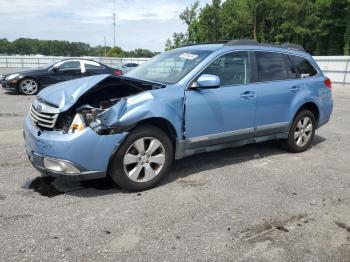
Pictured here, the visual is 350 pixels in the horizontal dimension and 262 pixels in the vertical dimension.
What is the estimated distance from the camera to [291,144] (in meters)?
5.91

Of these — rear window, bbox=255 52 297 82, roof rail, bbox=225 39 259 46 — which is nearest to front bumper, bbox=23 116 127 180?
roof rail, bbox=225 39 259 46

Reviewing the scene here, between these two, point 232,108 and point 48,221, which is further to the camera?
point 232,108

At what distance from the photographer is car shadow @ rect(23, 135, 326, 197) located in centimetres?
418

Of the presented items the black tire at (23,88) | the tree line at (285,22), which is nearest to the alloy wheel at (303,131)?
the black tire at (23,88)

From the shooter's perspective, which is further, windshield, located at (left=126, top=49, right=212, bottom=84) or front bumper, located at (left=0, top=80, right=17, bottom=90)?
front bumper, located at (left=0, top=80, right=17, bottom=90)

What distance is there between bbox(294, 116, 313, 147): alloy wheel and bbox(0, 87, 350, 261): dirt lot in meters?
0.62

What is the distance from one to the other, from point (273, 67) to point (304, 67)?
85 cm

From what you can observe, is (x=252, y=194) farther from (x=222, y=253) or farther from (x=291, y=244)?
(x=222, y=253)

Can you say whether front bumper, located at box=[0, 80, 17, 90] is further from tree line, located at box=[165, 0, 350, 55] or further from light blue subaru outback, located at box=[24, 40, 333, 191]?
tree line, located at box=[165, 0, 350, 55]

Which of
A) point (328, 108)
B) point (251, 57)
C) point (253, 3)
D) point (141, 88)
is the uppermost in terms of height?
point (253, 3)

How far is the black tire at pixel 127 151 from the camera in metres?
3.96

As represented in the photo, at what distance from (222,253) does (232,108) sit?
2.30m

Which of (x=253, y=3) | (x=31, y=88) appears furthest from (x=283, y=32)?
(x=31, y=88)

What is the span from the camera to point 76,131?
3764 millimetres
